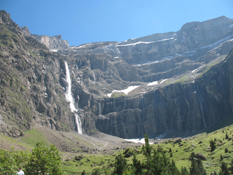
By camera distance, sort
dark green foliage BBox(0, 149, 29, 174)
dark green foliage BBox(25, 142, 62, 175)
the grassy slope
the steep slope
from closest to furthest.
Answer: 1. dark green foliage BBox(0, 149, 29, 174)
2. dark green foliage BBox(25, 142, 62, 175)
3. the grassy slope
4. the steep slope

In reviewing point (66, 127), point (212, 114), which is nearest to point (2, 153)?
point (66, 127)

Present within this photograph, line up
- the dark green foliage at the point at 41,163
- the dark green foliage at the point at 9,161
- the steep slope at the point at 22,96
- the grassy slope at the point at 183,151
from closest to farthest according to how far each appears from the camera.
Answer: the dark green foliage at the point at 9,161 → the dark green foliage at the point at 41,163 → the grassy slope at the point at 183,151 → the steep slope at the point at 22,96

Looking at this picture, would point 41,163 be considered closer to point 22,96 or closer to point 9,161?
point 9,161

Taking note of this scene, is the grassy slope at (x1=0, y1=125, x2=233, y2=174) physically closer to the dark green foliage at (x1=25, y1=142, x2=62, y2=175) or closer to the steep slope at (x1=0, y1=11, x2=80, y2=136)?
the steep slope at (x1=0, y1=11, x2=80, y2=136)

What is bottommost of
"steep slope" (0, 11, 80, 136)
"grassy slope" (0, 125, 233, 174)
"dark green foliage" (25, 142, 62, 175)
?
"grassy slope" (0, 125, 233, 174)

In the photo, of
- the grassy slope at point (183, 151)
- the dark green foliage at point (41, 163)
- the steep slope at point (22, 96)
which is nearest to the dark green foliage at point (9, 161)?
the dark green foliage at point (41, 163)

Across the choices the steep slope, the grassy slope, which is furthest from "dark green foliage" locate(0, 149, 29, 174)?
the steep slope

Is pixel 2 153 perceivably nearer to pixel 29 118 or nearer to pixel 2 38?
pixel 29 118

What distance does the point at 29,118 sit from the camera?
501 feet

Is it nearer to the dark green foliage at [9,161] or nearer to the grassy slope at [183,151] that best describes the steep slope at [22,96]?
the grassy slope at [183,151]

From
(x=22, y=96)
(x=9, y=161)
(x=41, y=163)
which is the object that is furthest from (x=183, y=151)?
(x=22, y=96)

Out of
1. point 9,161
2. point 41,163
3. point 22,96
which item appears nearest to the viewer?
point 9,161

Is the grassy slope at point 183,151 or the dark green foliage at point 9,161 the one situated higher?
the dark green foliage at point 9,161

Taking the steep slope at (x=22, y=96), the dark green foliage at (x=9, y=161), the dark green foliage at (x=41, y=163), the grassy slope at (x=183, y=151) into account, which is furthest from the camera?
the steep slope at (x=22, y=96)
